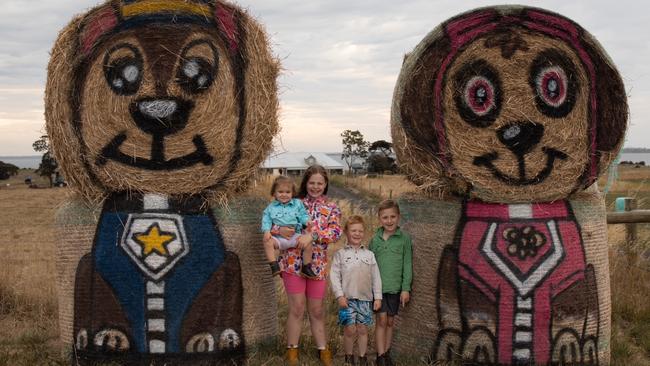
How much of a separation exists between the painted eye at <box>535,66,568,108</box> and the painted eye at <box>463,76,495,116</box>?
1.21ft

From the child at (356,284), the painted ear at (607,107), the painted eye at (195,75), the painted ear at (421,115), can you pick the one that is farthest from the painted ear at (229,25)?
the painted ear at (607,107)

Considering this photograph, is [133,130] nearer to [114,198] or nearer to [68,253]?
[114,198]

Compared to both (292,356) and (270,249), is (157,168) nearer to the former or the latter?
(270,249)

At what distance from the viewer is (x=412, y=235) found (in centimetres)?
565

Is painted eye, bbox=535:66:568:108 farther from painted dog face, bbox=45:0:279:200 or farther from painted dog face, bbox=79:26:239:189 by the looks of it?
painted dog face, bbox=79:26:239:189

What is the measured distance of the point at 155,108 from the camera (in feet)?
17.3

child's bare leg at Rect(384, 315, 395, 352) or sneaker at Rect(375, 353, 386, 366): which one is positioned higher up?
child's bare leg at Rect(384, 315, 395, 352)

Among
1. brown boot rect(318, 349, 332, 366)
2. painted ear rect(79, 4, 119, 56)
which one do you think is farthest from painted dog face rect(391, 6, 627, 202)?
painted ear rect(79, 4, 119, 56)

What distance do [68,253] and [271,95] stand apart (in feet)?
6.79

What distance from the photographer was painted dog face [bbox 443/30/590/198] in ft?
17.2

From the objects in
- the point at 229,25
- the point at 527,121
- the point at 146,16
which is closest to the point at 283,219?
the point at 229,25

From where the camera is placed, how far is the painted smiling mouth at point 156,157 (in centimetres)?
532

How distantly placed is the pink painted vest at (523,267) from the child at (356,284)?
0.71 metres

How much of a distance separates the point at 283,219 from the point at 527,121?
203 cm
